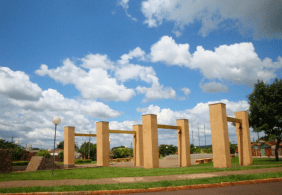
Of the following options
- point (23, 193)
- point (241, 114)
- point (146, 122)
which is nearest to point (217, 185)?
point (23, 193)

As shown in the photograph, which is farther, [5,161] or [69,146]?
[69,146]

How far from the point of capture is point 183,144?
22156 mm

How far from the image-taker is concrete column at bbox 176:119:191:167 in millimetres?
21938

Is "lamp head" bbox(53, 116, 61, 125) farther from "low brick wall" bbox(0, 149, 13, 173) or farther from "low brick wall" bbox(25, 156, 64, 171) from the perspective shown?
"low brick wall" bbox(25, 156, 64, 171)

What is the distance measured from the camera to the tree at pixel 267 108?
76.9 feet

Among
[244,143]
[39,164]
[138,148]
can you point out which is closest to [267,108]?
[244,143]

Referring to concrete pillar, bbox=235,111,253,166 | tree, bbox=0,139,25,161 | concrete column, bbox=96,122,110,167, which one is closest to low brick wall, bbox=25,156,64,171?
concrete column, bbox=96,122,110,167

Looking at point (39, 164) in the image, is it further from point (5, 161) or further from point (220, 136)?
point (220, 136)

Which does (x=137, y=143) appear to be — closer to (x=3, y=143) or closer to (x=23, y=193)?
(x=23, y=193)

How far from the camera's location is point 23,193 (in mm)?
7574

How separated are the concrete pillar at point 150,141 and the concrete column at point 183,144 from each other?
3.77 meters

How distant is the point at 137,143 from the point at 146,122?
6.71 metres

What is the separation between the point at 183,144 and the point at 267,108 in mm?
10004

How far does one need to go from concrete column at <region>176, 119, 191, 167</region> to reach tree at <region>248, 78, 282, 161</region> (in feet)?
27.2
